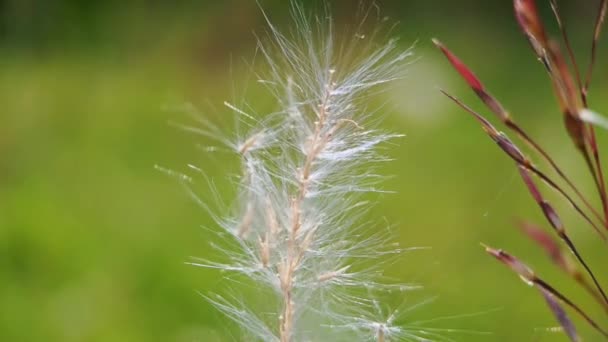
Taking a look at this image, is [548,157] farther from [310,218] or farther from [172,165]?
[172,165]

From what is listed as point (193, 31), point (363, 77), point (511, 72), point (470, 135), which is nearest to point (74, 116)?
point (193, 31)

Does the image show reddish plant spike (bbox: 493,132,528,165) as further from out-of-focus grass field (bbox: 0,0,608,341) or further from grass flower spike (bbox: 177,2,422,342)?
out-of-focus grass field (bbox: 0,0,608,341)

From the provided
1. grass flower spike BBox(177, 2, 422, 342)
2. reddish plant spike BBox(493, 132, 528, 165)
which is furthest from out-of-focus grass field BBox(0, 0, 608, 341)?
reddish plant spike BBox(493, 132, 528, 165)

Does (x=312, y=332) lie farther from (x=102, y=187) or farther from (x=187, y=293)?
(x=102, y=187)

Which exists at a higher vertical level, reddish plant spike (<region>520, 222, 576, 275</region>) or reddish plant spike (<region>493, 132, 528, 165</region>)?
reddish plant spike (<region>493, 132, 528, 165</region>)

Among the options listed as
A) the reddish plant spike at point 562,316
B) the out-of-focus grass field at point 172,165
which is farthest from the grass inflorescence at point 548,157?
the out-of-focus grass field at point 172,165
